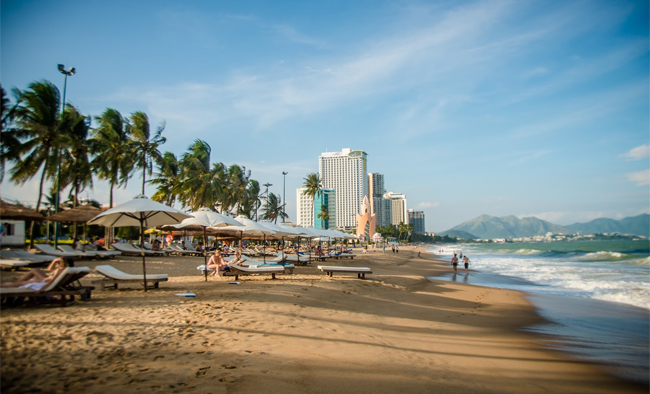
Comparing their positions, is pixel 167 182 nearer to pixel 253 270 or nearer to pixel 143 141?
pixel 143 141

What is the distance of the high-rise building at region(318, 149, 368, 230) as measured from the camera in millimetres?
161625

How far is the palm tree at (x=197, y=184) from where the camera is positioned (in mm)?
32062

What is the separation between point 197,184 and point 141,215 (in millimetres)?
24828

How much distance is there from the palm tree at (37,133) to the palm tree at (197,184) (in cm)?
1203

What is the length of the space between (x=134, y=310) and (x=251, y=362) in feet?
10.7

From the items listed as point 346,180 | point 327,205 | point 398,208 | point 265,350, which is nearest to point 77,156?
point 265,350

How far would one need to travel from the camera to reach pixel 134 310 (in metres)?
6.35

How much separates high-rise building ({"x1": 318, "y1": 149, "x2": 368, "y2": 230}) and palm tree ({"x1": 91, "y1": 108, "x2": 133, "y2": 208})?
13523cm

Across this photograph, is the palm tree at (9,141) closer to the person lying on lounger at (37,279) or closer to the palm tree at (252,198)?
the person lying on lounger at (37,279)

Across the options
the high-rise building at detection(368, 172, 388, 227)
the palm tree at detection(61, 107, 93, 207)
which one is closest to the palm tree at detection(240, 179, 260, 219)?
the palm tree at detection(61, 107, 93, 207)

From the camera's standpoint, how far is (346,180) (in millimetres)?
162875

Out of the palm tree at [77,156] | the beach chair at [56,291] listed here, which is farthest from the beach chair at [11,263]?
the palm tree at [77,156]

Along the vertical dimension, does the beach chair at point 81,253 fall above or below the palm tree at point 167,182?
below

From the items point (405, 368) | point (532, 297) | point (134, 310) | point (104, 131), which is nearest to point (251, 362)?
point (405, 368)
